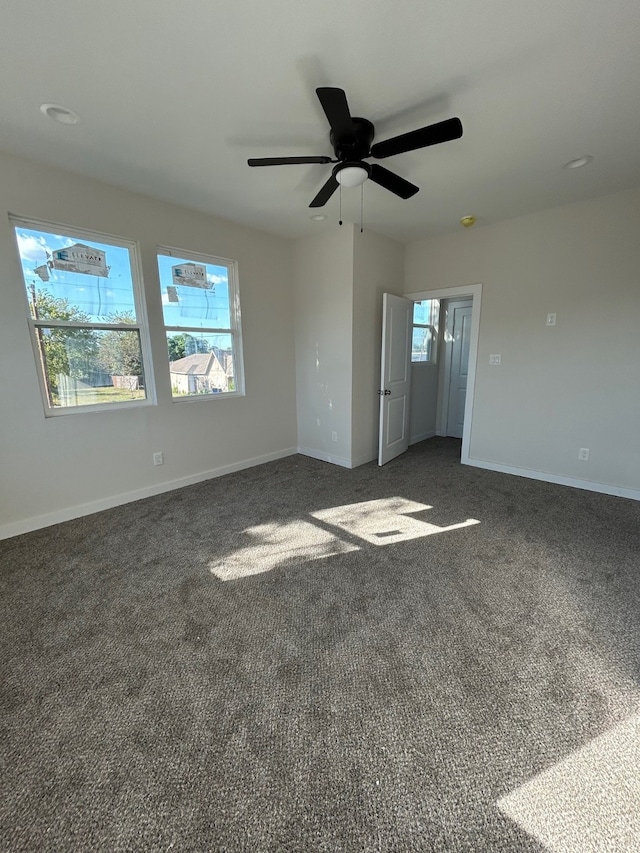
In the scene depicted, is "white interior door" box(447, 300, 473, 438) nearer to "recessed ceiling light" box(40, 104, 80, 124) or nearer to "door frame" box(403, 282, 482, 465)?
"door frame" box(403, 282, 482, 465)

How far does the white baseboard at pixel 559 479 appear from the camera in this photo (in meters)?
3.27

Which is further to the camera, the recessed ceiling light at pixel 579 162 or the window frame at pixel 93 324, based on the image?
the window frame at pixel 93 324

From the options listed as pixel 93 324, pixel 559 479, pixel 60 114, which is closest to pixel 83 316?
pixel 93 324

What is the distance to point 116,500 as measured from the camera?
3174 mm

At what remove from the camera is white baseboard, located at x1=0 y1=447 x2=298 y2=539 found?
8.87 ft

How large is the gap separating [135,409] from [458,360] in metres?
4.44

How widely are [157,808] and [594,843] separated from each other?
127cm

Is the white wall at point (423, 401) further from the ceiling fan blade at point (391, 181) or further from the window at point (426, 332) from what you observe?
the ceiling fan blade at point (391, 181)

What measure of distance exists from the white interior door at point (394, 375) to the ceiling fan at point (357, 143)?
5.67 ft

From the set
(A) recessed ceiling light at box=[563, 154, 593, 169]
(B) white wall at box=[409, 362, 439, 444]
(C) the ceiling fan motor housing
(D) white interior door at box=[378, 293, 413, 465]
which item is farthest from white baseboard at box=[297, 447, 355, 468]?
(A) recessed ceiling light at box=[563, 154, 593, 169]

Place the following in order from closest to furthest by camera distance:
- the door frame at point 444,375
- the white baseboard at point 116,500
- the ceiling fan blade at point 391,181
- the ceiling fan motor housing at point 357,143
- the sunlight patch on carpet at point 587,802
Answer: the sunlight patch on carpet at point 587,802, the ceiling fan motor housing at point 357,143, the ceiling fan blade at point 391,181, the white baseboard at point 116,500, the door frame at point 444,375

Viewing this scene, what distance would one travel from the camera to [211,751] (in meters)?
1.23

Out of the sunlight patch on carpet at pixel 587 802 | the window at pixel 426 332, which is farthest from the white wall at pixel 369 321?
the sunlight patch on carpet at pixel 587 802

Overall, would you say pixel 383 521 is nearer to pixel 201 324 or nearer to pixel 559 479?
pixel 559 479
